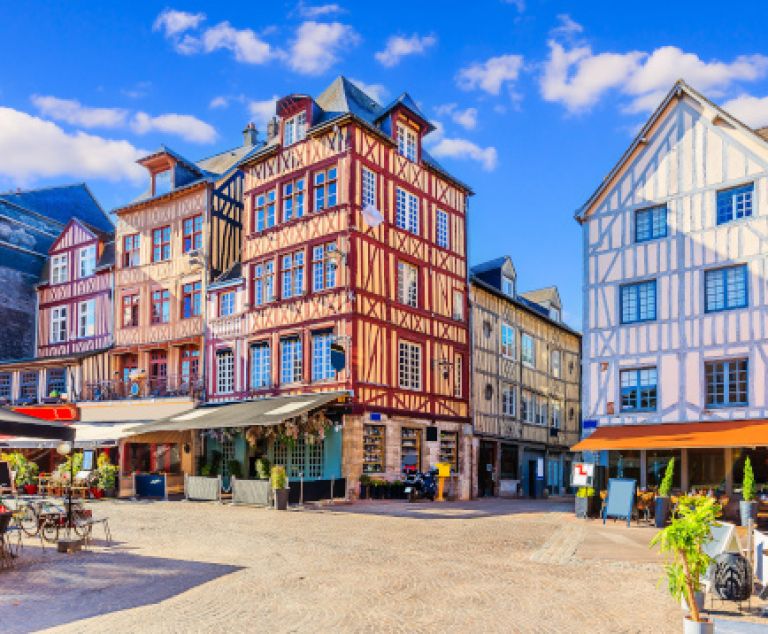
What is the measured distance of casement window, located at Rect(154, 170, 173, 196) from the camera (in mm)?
31016

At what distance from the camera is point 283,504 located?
62.6 feet

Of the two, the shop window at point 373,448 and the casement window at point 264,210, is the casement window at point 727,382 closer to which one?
the shop window at point 373,448

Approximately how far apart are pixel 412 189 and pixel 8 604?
2085 centimetres

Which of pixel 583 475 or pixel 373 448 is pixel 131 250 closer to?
pixel 373 448

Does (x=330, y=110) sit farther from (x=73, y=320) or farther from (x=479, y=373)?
(x=73, y=320)

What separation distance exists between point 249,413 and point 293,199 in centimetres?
759

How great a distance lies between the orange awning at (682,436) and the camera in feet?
55.7

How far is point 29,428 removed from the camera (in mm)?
10781

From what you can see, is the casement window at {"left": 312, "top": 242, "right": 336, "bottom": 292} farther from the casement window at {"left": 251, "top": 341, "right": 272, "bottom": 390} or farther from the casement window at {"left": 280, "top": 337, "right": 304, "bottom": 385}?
the casement window at {"left": 251, "top": 341, "right": 272, "bottom": 390}

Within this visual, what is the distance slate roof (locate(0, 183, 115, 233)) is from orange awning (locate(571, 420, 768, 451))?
2609 centimetres

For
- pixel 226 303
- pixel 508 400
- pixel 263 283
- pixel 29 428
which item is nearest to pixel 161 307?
pixel 226 303

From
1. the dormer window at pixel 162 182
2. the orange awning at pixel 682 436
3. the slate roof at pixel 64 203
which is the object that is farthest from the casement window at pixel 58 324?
the orange awning at pixel 682 436

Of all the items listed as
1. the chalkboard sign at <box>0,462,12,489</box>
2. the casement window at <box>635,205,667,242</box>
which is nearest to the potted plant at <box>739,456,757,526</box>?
the casement window at <box>635,205,667,242</box>

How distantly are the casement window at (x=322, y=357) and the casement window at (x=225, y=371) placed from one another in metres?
4.40
